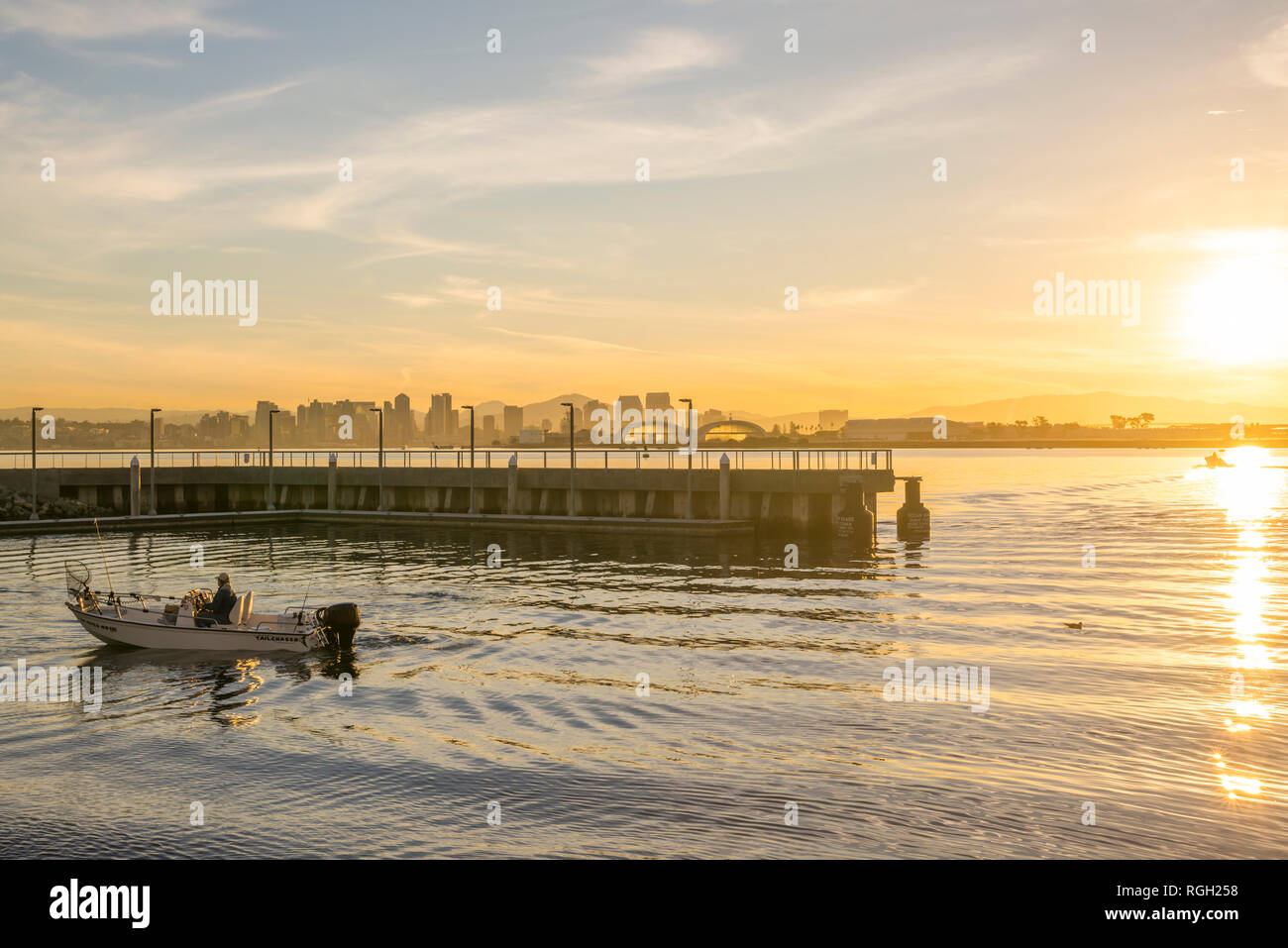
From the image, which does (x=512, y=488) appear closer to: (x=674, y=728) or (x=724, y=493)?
(x=724, y=493)

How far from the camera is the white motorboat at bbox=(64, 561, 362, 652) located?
30.5 meters

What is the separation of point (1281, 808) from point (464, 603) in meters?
30.5

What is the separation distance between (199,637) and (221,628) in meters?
0.86

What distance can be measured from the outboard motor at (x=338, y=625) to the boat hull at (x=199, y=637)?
300mm

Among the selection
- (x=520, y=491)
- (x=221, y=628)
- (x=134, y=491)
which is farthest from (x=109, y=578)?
(x=134, y=491)

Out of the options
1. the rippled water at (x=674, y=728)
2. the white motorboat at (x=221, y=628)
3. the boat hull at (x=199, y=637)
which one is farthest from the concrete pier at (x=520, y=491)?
the boat hull at (x=199, y=637)

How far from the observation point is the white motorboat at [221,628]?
30531 mm

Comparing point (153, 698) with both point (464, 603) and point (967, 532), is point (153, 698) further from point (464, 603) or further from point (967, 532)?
point (967, 532)

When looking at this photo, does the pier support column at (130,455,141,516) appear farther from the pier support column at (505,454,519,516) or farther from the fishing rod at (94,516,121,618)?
the pier support column at (505,454,519,516)

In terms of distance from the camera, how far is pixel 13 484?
92250mm

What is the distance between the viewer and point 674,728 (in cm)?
2241

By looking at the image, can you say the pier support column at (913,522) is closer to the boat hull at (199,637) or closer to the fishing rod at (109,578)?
the boat hull at (199,637)
